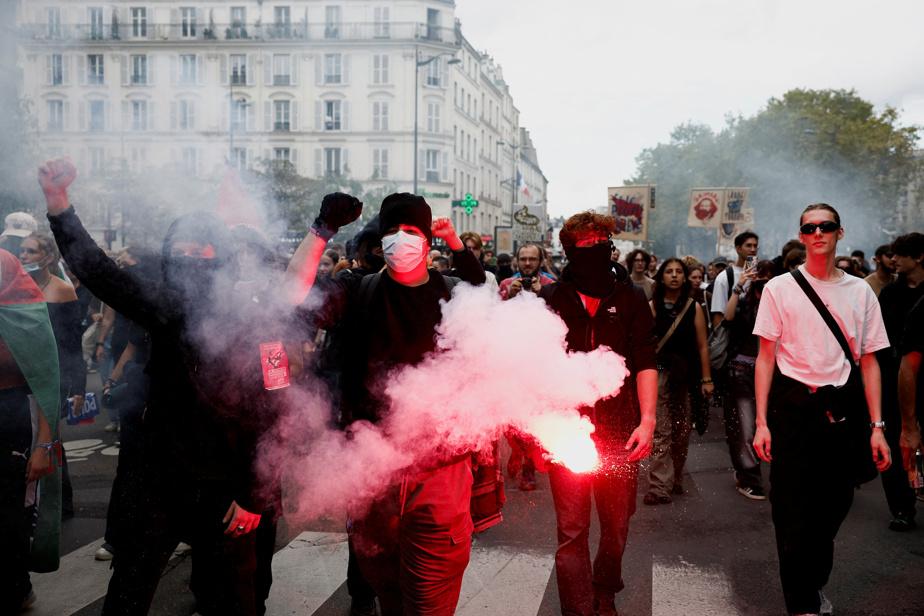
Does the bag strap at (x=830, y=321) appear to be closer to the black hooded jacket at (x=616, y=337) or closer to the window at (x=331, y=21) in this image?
the black hooded jacket at (x=616, y=337)

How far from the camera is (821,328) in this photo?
11.0 feet

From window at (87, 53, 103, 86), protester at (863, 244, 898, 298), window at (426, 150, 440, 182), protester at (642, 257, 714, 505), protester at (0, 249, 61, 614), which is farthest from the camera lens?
window at (426, 150, 440, 182)

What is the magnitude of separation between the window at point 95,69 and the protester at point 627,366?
2854 millimetres

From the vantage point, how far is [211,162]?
4695 mm

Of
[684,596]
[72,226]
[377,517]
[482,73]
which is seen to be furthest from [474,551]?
[482,73]

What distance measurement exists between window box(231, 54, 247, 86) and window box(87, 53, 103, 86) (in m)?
0.93

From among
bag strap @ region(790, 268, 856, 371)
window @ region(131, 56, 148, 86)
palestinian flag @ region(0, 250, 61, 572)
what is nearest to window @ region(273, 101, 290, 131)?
window @ region(131, 56, 148, 86)

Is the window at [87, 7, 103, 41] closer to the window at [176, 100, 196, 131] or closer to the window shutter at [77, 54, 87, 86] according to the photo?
the window shutter at [77, 54, 87, 86]

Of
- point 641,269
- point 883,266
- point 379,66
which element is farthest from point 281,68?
point 883,266

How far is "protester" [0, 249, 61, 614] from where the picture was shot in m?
3.21

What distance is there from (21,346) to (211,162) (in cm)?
193

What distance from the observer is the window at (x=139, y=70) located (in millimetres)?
3931

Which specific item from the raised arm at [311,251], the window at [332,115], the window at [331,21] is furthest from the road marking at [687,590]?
the window at [332,115]

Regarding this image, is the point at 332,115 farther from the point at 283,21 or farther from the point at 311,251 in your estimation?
the point at 311,251
